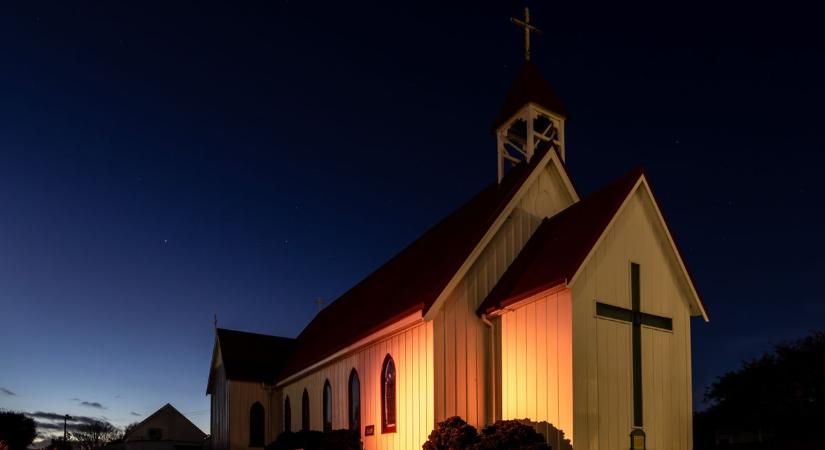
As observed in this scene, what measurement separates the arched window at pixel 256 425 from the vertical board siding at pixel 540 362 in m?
20.8

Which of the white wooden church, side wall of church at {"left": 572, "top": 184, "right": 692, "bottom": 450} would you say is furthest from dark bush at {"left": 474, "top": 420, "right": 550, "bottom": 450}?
side wall of church at {"left": 572, "top": 184, "right": 692, "bottom": 450}

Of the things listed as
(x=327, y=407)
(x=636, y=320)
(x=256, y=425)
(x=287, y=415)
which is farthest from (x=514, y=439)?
(x=256, y=425)

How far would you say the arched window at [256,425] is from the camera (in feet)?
115

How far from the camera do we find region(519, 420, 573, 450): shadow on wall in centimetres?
1526

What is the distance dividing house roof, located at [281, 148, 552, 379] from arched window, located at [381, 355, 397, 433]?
115 cm

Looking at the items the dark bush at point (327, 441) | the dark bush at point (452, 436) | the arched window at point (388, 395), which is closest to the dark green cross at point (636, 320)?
the dark bush at point (452, 436)

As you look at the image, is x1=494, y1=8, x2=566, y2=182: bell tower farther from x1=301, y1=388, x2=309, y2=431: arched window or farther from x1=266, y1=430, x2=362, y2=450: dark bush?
x1=301, y1=388, x2=309, y2=431: arched window

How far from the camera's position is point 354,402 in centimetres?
2317

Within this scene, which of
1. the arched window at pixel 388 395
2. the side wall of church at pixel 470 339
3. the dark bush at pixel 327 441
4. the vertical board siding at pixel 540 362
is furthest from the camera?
the dark bush at pixel 327 441

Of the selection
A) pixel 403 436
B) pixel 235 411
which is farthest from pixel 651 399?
pixel 235 411

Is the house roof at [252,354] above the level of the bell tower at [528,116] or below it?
below

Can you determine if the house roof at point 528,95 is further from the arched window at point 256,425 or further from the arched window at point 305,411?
the arched window at point 256,425

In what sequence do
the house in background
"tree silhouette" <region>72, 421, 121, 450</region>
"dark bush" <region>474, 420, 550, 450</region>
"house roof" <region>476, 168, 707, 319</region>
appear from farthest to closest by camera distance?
"tree silhouette" <region>72, 421, 121, 450</region>, the house in background, "house roof" <region>476, 168, 707, 319</region>, "dark bush" <region>474, 420, 550, 450</region>

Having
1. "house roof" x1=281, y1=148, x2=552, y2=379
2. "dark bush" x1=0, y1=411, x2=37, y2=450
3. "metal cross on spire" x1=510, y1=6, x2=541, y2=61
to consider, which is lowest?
"dark bush" x1=0, y1=411, x2=37, y2=450
